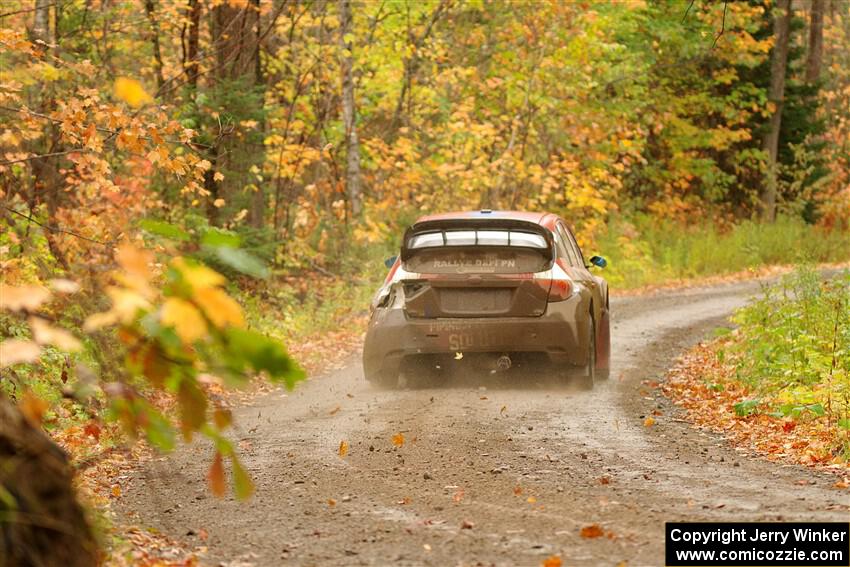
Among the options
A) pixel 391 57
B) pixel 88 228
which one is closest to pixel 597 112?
pixel 391 57

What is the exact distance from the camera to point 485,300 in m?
11.9

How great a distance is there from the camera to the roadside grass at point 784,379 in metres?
9.42

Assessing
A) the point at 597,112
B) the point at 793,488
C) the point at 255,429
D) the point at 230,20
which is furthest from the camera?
the point at 597,112

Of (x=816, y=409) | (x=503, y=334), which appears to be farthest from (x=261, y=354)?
(x=503, y=334)

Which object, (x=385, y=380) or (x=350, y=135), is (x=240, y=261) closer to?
(x=385, y=380)

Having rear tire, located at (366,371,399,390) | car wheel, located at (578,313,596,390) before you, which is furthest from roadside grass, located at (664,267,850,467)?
rear tire, located at (366,371,399,390)

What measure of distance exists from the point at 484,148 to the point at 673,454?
63.5ft

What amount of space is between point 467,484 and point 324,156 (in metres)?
18.9

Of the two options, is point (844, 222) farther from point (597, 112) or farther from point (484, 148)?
point (484, 148)

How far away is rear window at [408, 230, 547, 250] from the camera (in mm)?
11930

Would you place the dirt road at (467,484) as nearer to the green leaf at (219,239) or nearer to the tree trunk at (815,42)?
the green leaf at (219,239)

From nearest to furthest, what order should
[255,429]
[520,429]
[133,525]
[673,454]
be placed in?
1. [133,525]
2. [673,454]
3. [520,429]
4. [255,429]

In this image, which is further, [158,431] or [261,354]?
[158,431]

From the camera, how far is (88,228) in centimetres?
1238
